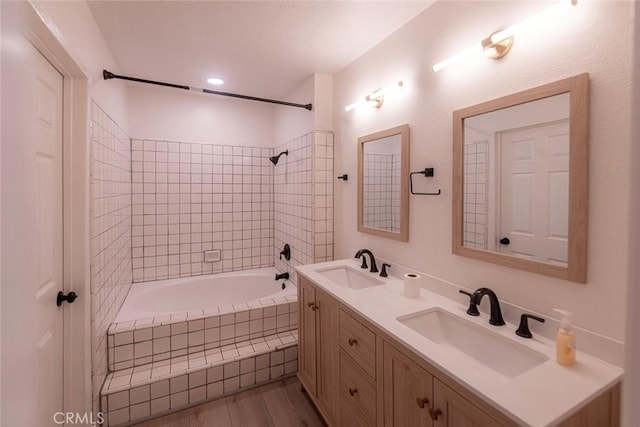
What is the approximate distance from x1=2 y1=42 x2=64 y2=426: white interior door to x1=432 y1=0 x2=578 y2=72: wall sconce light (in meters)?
1.54

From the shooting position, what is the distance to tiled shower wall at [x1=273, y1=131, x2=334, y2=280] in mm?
2480

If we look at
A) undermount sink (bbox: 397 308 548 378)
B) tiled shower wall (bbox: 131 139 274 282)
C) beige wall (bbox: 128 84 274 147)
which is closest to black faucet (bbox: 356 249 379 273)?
undermount sink (bbox: 397 308 548 378)

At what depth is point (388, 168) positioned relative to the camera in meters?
1.92

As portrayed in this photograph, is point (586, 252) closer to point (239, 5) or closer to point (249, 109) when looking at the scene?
point (239, 5)

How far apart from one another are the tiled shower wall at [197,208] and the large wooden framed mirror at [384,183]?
5.52 feet

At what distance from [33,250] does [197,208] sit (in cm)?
239

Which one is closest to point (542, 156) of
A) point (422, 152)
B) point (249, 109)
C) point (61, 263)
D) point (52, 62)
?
point (422, 152)

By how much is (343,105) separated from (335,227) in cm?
105

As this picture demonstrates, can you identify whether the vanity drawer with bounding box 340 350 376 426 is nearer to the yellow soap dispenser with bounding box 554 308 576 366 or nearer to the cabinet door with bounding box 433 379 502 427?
the cabinet door with bounding box 433 379 502 427

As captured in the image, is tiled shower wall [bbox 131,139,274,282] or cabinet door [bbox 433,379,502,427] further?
tiled shower wall [bbox 131,139,274,282]

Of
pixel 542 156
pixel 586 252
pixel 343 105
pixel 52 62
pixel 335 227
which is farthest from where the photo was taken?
pixel 335 227

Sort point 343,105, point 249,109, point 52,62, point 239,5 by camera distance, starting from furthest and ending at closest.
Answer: point 249,109 → point 343,105 → point 239,5 → point 52,62

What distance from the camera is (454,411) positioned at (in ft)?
2.91

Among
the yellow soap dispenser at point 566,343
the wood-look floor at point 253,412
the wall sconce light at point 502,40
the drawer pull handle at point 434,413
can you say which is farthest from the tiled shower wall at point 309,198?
the yellow soap dispenser at point 566,343
